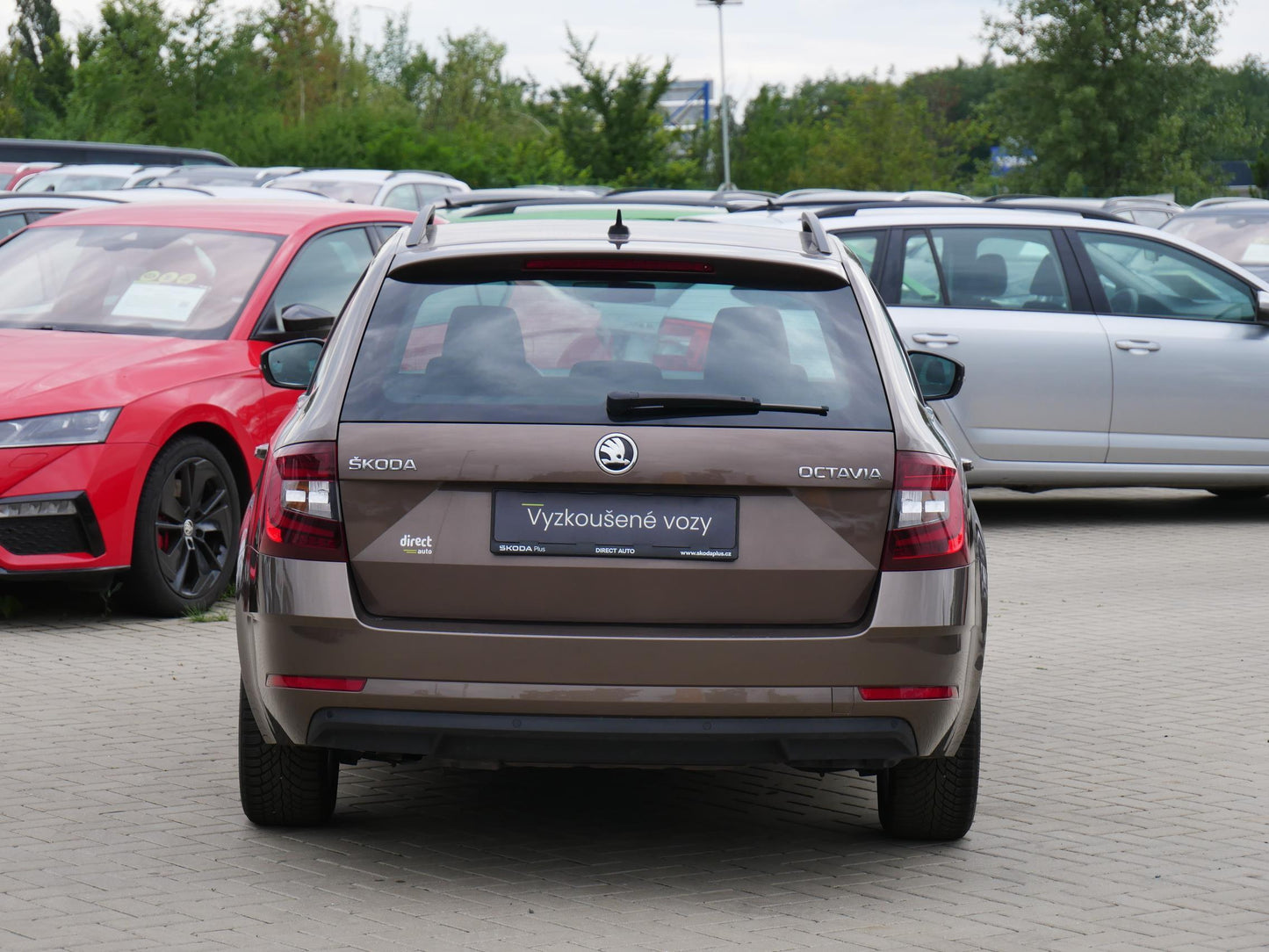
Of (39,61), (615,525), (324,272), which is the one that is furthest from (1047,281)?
(39,61)

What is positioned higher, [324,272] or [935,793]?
[324,272]

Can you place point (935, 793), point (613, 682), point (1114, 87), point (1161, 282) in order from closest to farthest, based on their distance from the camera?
point (613, 682) < point (935, 793) < point (1161, 282) < point (1114, 87)

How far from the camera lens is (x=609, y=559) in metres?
4.14

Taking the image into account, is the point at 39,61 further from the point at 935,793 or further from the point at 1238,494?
the point at 935,793

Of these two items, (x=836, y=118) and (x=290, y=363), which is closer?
(x=290, y=363)

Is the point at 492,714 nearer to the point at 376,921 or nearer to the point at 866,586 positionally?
the point at 376,921

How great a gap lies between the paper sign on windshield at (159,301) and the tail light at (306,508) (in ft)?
14.0

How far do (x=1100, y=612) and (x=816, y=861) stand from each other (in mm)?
4122

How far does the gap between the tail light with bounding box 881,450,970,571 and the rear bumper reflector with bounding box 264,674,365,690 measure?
1.22 metres

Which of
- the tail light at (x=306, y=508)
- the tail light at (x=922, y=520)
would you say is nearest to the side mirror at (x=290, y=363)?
the tail light at (x=306, y=508)

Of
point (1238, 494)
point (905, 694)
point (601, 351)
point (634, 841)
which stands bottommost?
point (1238, 494)

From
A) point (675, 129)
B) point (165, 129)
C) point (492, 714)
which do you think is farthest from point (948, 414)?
point (165, 129)

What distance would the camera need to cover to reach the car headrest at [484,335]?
438cm

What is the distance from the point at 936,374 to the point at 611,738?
87.6 inches
